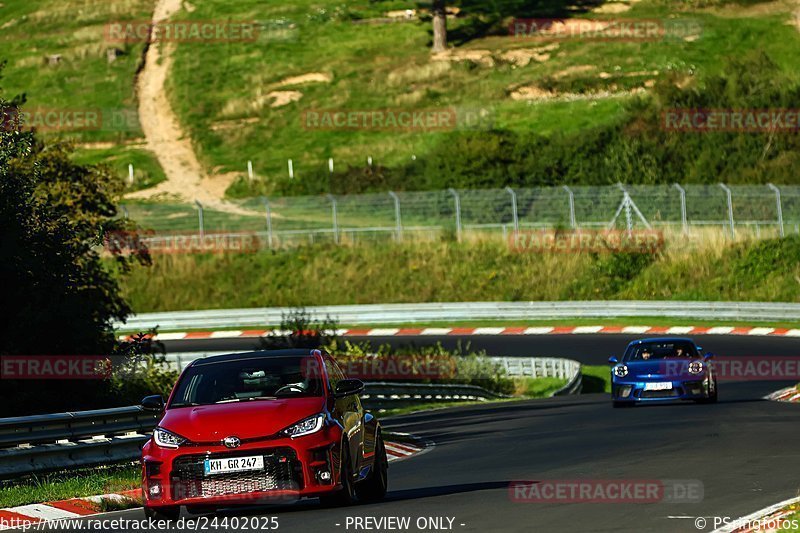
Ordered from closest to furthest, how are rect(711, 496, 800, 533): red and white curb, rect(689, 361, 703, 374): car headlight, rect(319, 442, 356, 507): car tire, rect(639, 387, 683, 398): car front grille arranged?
rect(711, 496, 800, 533): red and white curb
rect(319, 442, 356, 507): car tire
rect(689, 361, 703, 374): car headlight
rect(639, 387, 683, 398): car front grille

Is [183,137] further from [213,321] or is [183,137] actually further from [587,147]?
[213,321]

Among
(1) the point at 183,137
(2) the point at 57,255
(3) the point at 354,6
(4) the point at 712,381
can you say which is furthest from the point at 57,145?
(3) the point at 354,6

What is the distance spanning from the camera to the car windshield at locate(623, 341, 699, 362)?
26000 mm

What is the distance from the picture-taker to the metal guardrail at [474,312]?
1789 inches

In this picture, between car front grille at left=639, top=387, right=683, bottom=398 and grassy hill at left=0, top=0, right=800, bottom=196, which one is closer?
car front grille at left=639, top=387, right=683, bottom=398

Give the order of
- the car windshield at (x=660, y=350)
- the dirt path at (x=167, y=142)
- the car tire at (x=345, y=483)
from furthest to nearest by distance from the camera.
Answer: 1. the dirt path at (x=167, y=142)
2. the car windshield at (x=660, y=350)
3. the car tire at (x=345, y=483)

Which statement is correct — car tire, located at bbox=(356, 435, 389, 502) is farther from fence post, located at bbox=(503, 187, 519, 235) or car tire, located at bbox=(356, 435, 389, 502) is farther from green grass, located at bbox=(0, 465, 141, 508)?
fence post, located at bbox=(503, 187, 519, 235)

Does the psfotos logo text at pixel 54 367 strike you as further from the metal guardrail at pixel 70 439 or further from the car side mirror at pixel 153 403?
the car side mirror at pixel 153 403

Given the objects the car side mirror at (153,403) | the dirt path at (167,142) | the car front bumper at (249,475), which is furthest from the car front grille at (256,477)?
the dirt path at (167,142)

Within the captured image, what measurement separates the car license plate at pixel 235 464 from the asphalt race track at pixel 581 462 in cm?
52

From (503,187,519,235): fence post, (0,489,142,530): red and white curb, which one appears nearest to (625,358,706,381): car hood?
(0,489,142,530): red and white curb

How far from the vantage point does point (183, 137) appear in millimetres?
87625

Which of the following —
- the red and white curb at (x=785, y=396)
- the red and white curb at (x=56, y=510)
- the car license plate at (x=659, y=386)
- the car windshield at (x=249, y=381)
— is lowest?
the red and white curb at (x=785, y=396)

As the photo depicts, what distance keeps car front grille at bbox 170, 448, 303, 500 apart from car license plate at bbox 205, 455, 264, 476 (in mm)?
24
